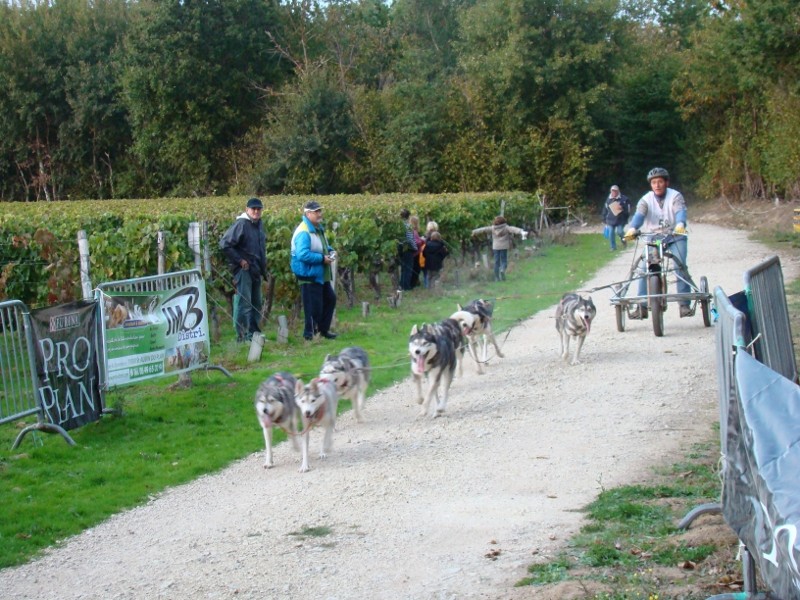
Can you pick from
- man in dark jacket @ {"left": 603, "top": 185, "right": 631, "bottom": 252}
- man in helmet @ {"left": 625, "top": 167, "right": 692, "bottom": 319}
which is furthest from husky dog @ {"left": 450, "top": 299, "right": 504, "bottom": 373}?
man in dark jacket @ {"left": 603, "top": 185, "right": 631, "bottom": 252}

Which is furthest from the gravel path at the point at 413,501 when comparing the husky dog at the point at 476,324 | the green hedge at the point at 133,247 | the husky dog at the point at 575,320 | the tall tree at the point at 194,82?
the tall tree at the point at 194,82

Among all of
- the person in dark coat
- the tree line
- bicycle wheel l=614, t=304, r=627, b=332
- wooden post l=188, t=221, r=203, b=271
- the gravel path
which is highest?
the tree line

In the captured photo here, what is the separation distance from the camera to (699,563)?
5586 millimetres

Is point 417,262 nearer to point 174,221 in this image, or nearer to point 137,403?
point 174,221

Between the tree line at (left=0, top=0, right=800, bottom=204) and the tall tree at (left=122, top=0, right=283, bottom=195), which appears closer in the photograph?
the tree line at (left=0, top=0, right=800, bottom=204)

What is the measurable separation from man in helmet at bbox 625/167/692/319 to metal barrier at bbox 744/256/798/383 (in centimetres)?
591

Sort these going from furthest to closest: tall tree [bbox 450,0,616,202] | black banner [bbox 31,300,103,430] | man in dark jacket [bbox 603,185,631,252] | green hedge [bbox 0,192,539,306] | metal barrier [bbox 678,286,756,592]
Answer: tall tree [bbox 450,0,616,202] → man in dark jacket [bbox 603,185,631,252] → green hedge [bbox 0,192,539,306] → black banner [bbox 31,300,103,430] → metal barrier [bbox 678,286,756,592]

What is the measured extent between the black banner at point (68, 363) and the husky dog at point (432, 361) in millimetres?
3339

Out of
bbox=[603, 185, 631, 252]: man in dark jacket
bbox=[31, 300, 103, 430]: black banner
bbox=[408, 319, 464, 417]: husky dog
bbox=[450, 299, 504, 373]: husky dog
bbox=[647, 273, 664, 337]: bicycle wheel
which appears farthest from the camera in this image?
bbox=[603, 185, 631, 252]: man in dark jacket

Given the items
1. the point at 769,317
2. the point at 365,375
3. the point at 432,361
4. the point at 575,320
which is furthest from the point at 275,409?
the point at 575,320

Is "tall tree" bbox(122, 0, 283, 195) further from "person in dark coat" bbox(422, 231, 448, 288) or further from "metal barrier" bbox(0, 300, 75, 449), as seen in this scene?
"metal barrier" bbox(0, 300, 75, 449)

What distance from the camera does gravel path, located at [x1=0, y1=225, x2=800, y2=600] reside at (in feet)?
19.6

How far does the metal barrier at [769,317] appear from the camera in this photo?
6.38 m

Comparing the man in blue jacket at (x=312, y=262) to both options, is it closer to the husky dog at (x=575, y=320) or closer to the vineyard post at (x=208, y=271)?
the vineyard post at (x=208, y=271)
